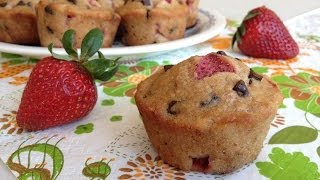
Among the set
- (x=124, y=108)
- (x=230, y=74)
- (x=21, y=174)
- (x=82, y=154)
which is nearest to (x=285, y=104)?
(x=230, y=74)

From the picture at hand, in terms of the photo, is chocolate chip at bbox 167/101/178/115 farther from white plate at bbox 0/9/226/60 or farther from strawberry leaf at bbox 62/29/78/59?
white plate at bbox 0/9/226/60

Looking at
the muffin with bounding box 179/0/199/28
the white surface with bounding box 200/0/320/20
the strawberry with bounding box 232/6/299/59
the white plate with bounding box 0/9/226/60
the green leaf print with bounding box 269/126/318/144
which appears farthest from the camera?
the white surface with bounding box 200/0/320/20

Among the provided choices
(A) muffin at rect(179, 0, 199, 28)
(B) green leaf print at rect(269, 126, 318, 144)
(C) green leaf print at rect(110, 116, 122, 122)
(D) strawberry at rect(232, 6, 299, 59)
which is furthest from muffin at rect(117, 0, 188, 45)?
(B) green leaf print at rect(269, 126, 318, 144)

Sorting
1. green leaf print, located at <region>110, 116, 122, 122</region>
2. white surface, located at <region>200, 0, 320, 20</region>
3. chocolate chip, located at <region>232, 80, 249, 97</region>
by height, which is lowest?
white surface, located at <region>200, 0, 320, 20</region>

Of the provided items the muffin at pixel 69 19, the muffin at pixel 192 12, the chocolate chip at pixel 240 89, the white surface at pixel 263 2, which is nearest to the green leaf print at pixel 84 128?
the chocolate chip at pixel 240 89

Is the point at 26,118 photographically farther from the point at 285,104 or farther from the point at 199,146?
the point at 285,104

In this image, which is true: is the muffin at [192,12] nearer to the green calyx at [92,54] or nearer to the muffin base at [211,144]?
the green calyx at [92,54]

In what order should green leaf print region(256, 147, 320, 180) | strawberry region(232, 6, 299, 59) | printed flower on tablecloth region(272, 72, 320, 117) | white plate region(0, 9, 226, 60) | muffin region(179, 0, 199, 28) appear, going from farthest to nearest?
muffin region(179, 0, 199, 28), strawberry region(232, 6, 299, 59), white plate region(0, 9, 226, 60), printed flower on tablecloth region(272, 72, 320, 117), green leaf print region(256, 147, 320, 180)
